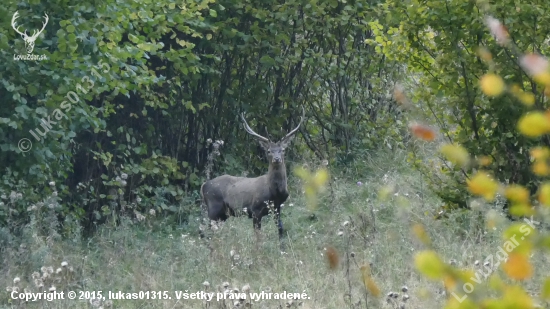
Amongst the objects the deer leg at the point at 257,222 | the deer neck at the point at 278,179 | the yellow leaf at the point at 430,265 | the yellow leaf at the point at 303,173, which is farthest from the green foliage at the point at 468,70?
the yellow leaf at the point at 430,265

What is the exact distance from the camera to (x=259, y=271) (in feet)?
24.6

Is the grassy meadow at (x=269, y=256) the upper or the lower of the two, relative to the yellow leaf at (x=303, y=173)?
lower

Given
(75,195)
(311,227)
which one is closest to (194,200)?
(75,195)

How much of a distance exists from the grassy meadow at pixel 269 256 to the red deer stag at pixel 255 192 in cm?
19

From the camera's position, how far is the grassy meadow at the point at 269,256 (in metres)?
6.18

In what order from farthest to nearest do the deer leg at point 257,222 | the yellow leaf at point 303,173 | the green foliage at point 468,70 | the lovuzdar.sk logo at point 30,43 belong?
1. the deer leg at point 257,222
2. the lovuzdar.sk logo at point 30,43
3. the green foliage at point 468,70
4. the yellow leaf at point 303,173

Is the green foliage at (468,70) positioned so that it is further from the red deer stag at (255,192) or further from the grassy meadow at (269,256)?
the red deer stag at (255,192)

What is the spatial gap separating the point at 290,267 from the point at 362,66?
6471mm

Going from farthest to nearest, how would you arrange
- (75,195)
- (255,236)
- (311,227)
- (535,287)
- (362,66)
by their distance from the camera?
(362,66)
(75,195)
(311,227)
(255,236)
(535,287)

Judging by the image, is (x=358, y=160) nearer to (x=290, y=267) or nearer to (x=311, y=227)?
(x=311, y=227)

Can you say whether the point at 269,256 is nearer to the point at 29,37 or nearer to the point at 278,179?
the point at 278,179

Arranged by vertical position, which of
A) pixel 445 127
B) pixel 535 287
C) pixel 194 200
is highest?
pixel 535 287

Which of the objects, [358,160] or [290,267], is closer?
[290,267]

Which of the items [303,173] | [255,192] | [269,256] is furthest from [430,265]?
[255,192]
